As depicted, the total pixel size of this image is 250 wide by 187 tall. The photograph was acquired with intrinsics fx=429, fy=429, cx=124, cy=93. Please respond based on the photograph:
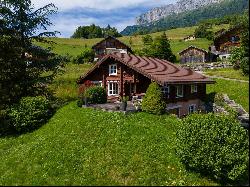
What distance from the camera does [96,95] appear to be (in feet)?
148

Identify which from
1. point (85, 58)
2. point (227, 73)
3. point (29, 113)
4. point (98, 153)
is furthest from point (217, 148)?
point (85, 58)

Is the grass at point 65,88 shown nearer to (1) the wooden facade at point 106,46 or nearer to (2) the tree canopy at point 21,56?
(2) the tree canopy at point 21,56

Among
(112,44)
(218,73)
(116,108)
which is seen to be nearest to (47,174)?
(116,108)

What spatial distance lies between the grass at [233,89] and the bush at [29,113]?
74.9 ft

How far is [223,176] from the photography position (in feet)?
87.0

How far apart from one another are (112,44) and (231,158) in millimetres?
80223

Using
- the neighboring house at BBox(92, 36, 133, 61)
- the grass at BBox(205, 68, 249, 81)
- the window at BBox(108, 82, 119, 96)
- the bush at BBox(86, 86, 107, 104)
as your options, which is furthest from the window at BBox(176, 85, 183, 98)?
the neighboring house at BBox(92, 36, 133, 61)

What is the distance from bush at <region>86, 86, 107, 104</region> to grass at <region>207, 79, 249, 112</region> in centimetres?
1605

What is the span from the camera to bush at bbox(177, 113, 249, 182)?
25.9 metres

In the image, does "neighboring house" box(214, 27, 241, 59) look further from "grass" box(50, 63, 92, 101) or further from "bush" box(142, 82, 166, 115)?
"bush" box(142, 82, 166, 115)

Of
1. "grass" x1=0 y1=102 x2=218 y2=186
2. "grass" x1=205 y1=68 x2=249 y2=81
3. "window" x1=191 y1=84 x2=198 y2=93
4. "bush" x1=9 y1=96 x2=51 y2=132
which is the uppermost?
"grass" x1=205 y1=68 x2=249 y2=81

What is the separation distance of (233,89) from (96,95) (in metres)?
19.7

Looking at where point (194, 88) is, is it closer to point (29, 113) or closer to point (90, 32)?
point (29, 113)

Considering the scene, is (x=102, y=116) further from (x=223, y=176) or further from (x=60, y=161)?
(x=223, y=176)
